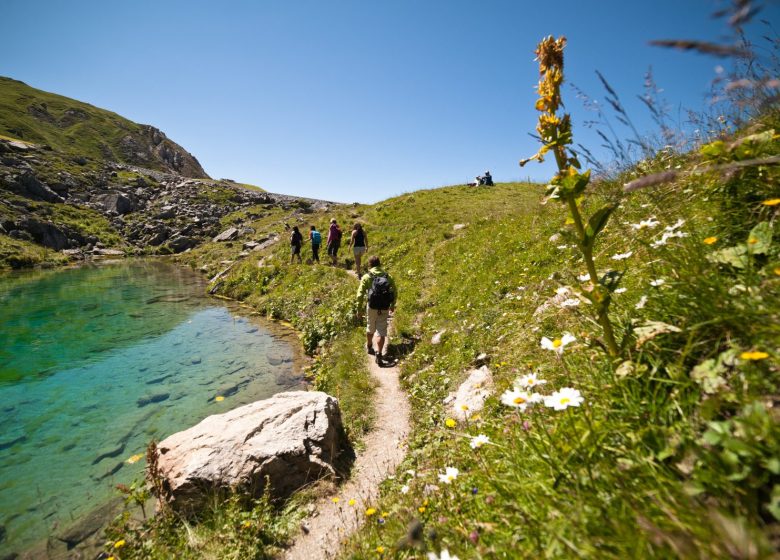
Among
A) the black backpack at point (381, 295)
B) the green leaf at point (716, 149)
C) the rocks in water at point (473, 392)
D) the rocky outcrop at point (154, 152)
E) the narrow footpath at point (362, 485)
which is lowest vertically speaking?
the narrow footpath at point (362, 485)

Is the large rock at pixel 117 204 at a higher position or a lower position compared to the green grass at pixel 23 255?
higher

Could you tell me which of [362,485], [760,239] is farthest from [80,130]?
[760,239]

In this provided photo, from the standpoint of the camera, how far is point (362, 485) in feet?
21.7

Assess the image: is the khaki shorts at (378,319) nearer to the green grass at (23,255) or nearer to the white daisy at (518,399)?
the white daisy at (518,399)

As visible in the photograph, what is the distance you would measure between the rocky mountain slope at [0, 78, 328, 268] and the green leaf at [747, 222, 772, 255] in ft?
213

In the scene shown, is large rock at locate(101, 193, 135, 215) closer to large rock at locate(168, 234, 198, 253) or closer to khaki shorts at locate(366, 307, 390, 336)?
large rock at locate(168, 234, 198, 253)

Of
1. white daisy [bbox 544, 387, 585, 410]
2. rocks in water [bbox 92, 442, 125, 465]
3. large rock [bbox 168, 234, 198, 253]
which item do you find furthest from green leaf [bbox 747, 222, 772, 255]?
large rock [bbox 168, 234, 198, 253]

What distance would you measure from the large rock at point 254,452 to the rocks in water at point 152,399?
13.5 ft

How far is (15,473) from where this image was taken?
7984 mm

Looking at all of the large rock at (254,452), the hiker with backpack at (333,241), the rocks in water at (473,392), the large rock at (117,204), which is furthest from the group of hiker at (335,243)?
the large rock at (117,204)

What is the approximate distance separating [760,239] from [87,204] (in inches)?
4515

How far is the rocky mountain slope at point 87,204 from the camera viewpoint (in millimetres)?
62000

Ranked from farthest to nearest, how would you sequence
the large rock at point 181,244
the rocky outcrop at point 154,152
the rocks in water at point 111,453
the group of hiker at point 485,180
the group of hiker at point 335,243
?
the rocky outcrop at point 154,152 → the large rock at point 181,244 → the group of hiker at point 485,180 → the group of hiker at point 335,243 → the rocks in water at point 111,453

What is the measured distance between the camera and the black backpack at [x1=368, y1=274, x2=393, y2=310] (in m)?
11.7
